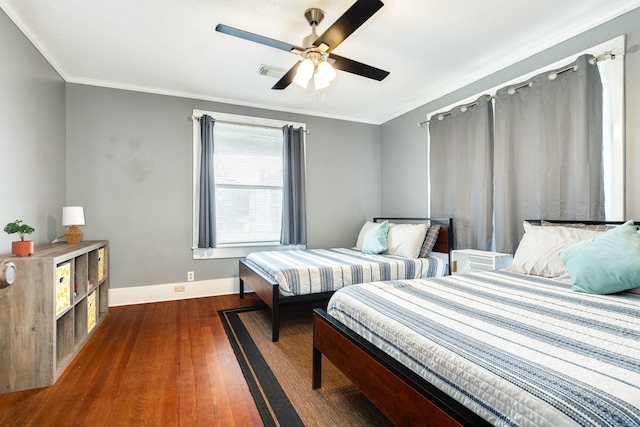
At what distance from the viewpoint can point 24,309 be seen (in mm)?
1929

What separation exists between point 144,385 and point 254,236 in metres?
2.28

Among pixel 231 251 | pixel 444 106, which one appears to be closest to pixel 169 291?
pixel 231 251

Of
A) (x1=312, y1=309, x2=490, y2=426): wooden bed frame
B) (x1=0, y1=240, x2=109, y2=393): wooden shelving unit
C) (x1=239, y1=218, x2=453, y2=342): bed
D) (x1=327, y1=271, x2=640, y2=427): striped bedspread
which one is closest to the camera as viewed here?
(x1=327, y1=271, x2=640, y2=427): striped bedspread

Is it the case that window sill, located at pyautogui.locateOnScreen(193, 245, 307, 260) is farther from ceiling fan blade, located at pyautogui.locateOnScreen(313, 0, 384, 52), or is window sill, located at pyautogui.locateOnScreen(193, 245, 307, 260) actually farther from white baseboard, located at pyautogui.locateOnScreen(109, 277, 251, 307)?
ceiling fan blade, located at pyautogui.locateOnScreen(313, 0, 384, 52)

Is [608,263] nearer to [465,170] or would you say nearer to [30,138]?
[465,170]

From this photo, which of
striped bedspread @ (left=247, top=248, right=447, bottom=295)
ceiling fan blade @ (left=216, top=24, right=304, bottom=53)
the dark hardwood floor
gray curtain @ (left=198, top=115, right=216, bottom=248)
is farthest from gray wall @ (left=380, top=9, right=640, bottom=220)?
the dark hardwood floor

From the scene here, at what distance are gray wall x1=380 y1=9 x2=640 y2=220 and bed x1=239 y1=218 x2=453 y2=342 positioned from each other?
0.52m

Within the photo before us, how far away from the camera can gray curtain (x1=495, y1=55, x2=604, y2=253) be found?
2.27m

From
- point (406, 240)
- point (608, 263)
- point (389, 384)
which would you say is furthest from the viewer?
point (406, 240)

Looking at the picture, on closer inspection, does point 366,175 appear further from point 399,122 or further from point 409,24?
point 409,24

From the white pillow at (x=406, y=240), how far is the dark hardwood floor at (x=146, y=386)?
1999 mm

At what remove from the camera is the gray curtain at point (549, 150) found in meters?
2.27

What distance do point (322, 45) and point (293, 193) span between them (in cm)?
228

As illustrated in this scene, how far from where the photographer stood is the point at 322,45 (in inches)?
81.1
